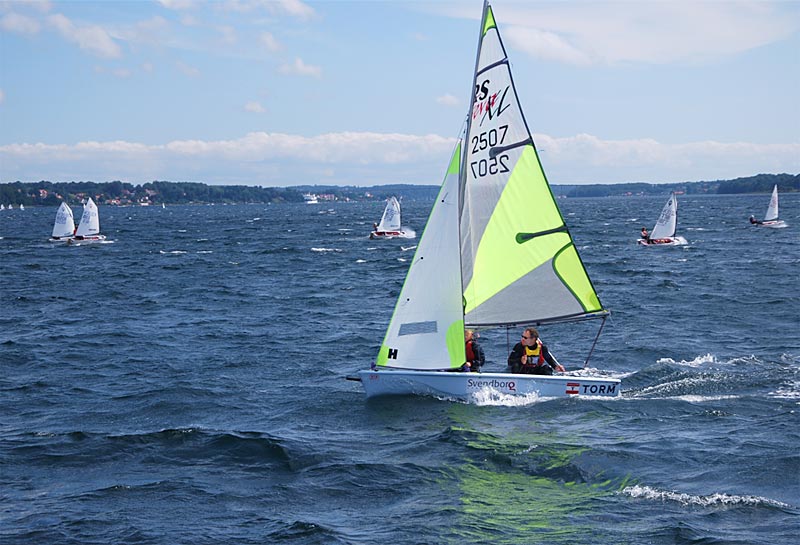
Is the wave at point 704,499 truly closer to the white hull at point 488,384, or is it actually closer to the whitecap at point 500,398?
the white hull at point 488,384

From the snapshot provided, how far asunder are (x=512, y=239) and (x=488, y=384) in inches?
140

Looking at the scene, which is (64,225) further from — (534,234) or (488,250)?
(534,234)

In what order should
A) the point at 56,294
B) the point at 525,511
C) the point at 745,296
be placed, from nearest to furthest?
the point at 525,511 → the point at 745,296 → the point at 56,294

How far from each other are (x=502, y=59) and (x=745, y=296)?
2367cm

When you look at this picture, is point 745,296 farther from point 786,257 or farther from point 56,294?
point 56,294

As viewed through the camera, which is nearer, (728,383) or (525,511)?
(525,511)

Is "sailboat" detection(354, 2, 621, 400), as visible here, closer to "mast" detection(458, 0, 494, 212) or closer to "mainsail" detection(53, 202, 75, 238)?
Result: "mast" detection(458, 0, 494, 212)

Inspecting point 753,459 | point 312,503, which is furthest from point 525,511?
point 753,459

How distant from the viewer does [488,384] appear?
64.8 feet

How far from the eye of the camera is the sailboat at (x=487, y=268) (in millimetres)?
19812

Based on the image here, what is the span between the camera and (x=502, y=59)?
64.2 ft

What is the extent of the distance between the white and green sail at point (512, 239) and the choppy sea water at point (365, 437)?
7.98 feet

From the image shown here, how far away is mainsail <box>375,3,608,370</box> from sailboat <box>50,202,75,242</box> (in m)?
76.1

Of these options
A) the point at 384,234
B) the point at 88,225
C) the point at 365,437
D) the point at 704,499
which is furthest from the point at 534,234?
the point at 88,225
